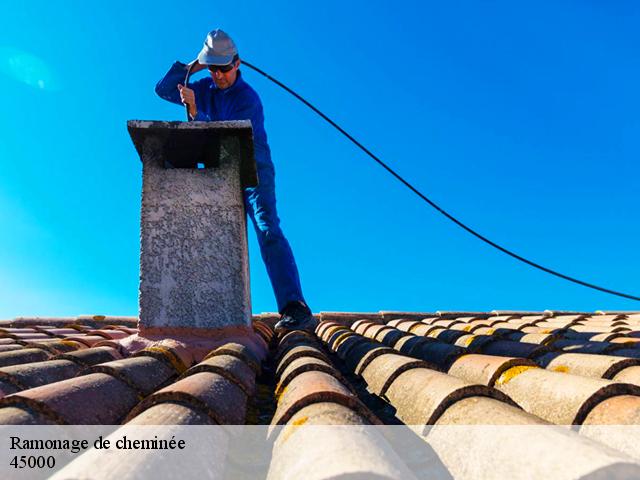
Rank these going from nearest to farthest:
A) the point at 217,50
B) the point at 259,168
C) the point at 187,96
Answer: the point at 187,96 → the point at 217,50 → the point at 259,168

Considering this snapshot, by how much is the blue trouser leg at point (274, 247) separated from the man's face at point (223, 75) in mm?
875

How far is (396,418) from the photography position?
2.09 m

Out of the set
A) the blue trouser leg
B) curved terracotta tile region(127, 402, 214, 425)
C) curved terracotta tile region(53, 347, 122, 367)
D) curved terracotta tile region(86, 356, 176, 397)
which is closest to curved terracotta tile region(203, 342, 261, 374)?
curved terracotta tile region(86, 356, 176, 397)

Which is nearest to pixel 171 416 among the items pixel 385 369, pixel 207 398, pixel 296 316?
pixel 207 398

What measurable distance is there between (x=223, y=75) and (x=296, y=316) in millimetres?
2145

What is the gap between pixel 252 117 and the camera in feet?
15.3

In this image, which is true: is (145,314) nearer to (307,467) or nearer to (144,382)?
(144,382)

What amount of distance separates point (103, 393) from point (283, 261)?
8.41 feet

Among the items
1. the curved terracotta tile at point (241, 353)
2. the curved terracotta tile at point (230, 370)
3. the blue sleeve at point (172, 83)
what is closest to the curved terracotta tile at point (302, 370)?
the curved terracotta tile at point (230, 370)

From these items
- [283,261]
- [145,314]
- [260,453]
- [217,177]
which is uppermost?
[217,177]

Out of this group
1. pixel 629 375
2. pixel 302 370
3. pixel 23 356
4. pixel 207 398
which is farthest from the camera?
pixel 23 356

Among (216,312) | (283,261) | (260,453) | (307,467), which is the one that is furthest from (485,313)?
(307,467)

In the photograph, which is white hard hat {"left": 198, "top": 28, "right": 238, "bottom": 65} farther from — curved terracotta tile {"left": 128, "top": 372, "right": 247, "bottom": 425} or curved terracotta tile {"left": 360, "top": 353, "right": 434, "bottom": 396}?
curved terracotta tile {"left": 128, "top": 372, "right": 247, "bottom": 425}

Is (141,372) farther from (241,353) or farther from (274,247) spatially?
(274,247)
